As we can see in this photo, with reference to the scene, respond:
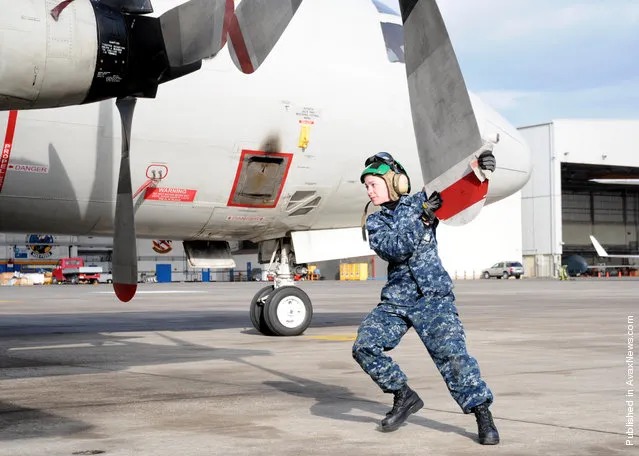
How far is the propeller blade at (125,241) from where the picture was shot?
34.3 ft

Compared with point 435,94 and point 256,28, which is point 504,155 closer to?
point 435,94

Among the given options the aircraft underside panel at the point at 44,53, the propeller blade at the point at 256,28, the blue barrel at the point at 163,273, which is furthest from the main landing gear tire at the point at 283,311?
the blue barrel at the point at 163,273

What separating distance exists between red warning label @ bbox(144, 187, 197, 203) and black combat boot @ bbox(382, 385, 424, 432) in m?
8.01

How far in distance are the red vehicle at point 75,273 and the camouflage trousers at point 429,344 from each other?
7368cm

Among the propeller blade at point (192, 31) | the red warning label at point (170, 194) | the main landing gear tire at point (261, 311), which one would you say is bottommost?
the main landing gear tire at point (261, 311)

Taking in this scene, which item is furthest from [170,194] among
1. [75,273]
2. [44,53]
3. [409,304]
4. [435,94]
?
[75,273]

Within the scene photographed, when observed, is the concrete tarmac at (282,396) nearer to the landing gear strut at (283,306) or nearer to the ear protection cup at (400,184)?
the landing gear strut at (283,306)

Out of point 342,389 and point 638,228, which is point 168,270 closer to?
point 638,228

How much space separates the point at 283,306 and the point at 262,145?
338cm

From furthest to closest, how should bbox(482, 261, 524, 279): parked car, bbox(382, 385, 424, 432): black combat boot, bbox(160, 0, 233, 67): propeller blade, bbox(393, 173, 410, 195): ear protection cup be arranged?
bbox(482, 261, 524, 279): parked car → bbox(160, 0, 233, 67): propeller blade → bbox(393, 173, 410, 195): ear protection cup → bbox(382, 385, 424, 432): black combat boot

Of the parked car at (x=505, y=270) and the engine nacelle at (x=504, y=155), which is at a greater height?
the engine nacelle at (x=504, y=155)

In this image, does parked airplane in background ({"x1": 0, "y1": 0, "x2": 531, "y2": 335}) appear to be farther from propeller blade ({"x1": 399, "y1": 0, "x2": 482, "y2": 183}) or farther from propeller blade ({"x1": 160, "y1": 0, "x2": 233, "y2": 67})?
propeller blade ({"x1": 160, "y1": 0, "x2": 233, "y2": 67})

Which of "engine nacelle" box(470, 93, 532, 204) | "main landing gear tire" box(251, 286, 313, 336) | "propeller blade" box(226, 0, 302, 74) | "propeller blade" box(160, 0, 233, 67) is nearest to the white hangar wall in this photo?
"engine nacelle" box(470, 93, 532, 204)

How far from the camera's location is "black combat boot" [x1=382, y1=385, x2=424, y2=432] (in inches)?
283
